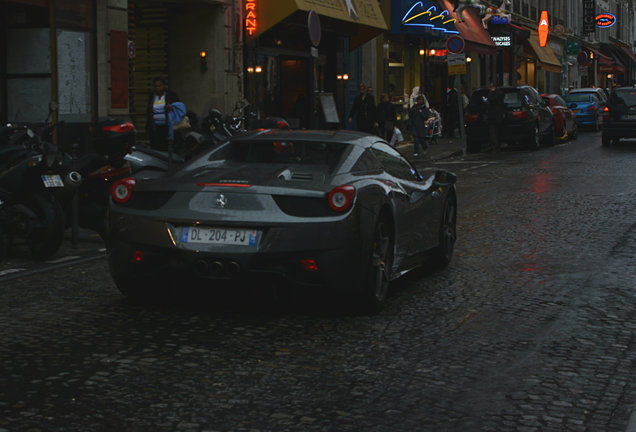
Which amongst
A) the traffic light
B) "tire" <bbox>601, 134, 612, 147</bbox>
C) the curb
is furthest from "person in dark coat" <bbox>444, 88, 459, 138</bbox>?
the curb

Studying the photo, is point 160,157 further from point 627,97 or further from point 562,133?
point 562,133

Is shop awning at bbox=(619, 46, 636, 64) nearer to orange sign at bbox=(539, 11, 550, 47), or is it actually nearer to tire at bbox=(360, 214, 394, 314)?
orange sign at bbox=(539, 11, 550, 47)

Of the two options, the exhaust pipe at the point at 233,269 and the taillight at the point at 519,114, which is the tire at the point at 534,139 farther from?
the exhaust pipe at the point at 233,269

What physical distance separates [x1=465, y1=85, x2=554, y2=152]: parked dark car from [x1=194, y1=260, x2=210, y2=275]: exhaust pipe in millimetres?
22956

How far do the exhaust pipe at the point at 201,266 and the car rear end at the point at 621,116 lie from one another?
2546 centimetres

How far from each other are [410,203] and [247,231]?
5.87ft

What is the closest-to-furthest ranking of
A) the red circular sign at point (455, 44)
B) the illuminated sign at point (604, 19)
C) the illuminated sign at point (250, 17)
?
the illuminated sign at point (250, 17) < the red circular sign at point (455, 44) < the illuminated sign at point (604, 19)

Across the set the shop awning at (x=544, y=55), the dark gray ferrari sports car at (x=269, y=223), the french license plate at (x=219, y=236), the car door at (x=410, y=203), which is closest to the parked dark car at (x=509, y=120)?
the car door at (x=410, y=203)

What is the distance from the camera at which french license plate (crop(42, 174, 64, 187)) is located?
954 cm

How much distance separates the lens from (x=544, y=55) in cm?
5538

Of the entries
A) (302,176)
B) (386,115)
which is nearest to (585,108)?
(386,115)

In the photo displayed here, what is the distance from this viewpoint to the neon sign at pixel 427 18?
3369cm

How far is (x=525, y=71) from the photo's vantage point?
58.7 m

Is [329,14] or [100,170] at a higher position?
[329,14]
